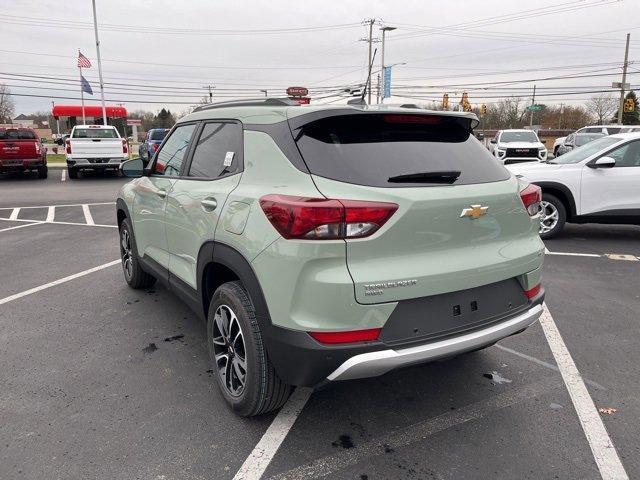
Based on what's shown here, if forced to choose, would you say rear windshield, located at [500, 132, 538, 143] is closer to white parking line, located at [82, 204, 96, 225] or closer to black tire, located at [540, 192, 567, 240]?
black tire, located at [540, 192, 567, 240]

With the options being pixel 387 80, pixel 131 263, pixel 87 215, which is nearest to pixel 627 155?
pixel 131 263

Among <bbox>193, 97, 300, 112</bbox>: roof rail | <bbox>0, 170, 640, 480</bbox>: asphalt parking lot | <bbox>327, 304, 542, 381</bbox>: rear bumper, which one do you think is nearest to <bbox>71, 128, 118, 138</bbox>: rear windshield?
<bbox>0, 170, 640, 480</bbox>: asphalt parking lot

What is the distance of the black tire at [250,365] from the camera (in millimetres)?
2625

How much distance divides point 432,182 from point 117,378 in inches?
96.2

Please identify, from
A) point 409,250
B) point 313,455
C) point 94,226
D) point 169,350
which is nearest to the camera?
point 409,250

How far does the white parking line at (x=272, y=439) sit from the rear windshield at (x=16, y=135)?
18454 millimetres

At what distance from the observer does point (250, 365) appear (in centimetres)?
267

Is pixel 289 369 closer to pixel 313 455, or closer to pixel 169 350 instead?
pixel 313 455

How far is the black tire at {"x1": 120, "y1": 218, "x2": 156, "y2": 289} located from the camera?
16.1 ft

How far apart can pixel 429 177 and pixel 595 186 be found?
5.97 m

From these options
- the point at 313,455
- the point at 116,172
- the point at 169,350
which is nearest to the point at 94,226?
the point at 169,350

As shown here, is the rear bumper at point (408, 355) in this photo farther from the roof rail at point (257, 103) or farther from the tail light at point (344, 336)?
the roof rail at point (257, 103)

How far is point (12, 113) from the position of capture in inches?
3201

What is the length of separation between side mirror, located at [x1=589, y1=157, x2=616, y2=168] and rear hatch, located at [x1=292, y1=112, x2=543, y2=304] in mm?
5280
